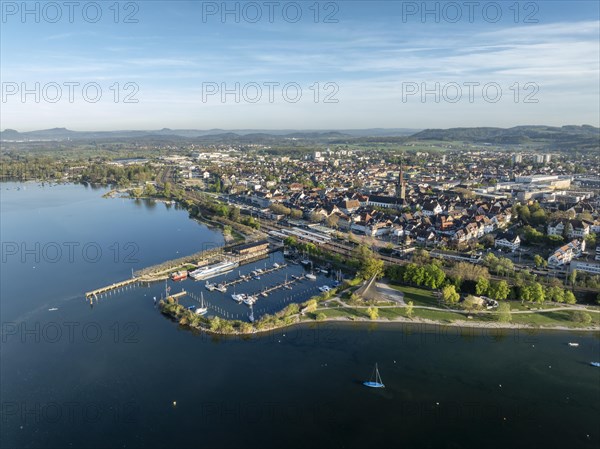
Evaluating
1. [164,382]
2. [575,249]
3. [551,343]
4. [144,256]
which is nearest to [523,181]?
[575,249]

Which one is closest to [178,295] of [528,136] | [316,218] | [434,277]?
[434,277]

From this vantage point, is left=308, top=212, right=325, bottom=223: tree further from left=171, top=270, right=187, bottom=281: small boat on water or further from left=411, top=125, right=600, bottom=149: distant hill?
left=411, top=125, right=600, bottom=149: distant hill

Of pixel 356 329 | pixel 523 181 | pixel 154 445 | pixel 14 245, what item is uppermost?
pixel 523 181

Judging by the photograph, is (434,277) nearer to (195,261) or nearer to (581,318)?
(581,318)

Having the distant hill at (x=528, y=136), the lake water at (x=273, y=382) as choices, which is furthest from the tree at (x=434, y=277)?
the distant hill at (x=528, y=136)

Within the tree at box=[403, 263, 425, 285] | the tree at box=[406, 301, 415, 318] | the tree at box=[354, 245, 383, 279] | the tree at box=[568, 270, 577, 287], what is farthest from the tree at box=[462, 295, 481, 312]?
the tree at box=[568, 270, 577, 287]

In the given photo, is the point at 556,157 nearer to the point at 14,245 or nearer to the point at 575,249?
the point at 575,249
